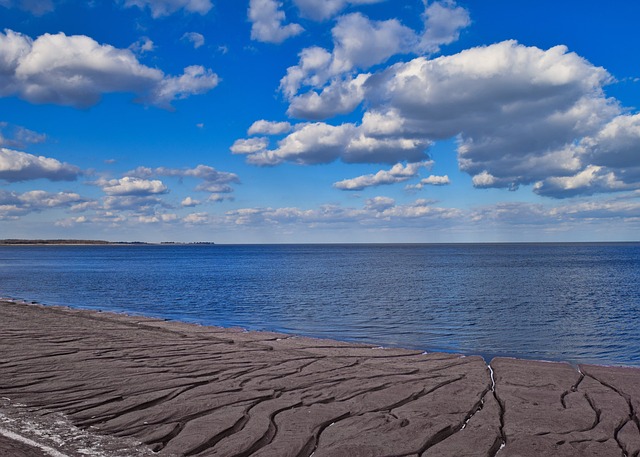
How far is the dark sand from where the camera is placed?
9.02 m

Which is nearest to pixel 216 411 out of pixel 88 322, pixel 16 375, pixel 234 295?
pixel 16 375

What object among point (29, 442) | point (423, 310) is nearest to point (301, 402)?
point (29, 442)

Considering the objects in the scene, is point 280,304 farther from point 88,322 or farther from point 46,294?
point 46,294

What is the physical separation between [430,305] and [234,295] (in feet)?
54.6

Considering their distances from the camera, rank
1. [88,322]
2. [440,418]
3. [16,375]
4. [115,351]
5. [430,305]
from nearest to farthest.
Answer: [440,418] < [16,375] < [115,351] < [88,322] < [430,305]

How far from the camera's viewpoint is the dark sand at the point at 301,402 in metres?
9.02

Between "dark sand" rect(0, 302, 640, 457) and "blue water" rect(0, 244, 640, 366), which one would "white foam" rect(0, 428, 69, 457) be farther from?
"blue water" rect(0, 244, 640, 366)

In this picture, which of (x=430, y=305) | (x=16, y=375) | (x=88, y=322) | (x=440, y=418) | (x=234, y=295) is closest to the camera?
(x=440, y=418)

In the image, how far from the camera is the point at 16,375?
13.3 m

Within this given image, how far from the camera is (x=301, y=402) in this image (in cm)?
1138

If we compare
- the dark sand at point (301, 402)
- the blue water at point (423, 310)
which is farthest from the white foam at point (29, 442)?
the blue water at point (423, 310)

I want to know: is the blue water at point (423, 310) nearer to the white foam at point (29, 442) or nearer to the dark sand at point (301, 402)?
the dark sand at point (301, 402)

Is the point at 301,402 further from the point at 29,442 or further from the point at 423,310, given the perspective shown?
the point at 423,310

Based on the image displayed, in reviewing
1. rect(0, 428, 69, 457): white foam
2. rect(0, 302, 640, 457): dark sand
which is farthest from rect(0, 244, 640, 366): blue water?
rect(0, 428, 69, 457): white foam
